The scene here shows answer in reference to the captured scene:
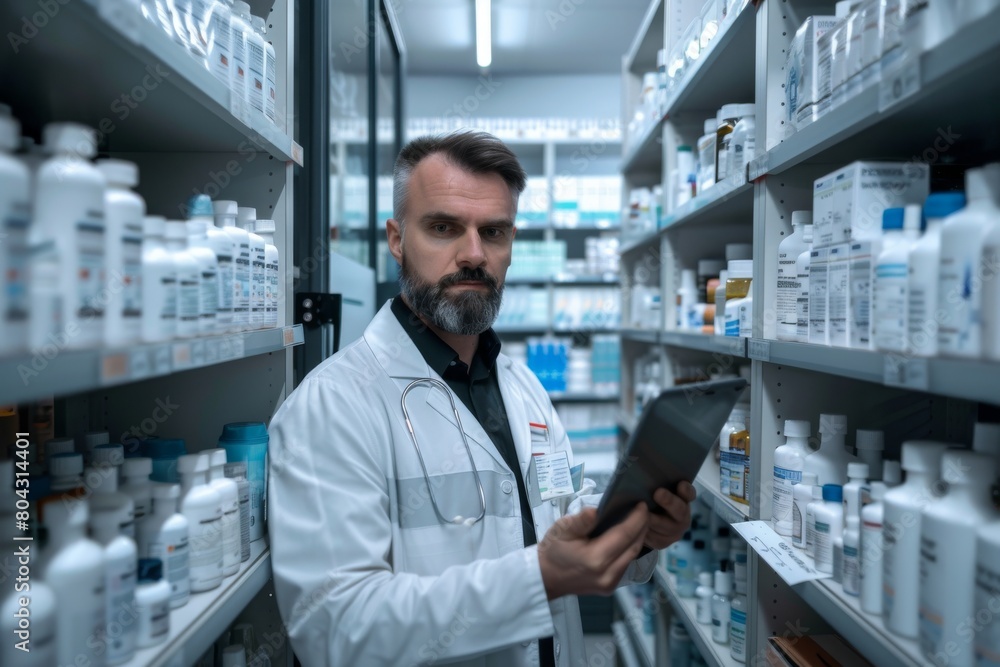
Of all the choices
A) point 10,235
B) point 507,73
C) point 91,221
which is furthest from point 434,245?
point 507,73

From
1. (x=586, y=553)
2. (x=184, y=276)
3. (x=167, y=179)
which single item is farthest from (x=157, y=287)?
(x=586, y=553)

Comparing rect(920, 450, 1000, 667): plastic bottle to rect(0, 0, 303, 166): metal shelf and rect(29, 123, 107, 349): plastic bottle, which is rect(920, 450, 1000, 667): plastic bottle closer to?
rect(29, 123, 107, 349): plastic bottle

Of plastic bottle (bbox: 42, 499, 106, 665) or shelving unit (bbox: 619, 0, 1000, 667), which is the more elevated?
shelving unit (bbox: 619, 0, 1000, 667)

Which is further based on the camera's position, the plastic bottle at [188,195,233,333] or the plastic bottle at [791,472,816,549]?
the plastic bottle at [791,472,816,549]

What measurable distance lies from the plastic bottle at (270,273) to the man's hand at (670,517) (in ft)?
3.05

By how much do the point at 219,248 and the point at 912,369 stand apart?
3.80 ft

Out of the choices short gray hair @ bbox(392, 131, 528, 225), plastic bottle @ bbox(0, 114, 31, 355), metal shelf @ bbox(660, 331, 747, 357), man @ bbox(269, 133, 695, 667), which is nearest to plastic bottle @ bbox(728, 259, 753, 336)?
metal shelf @ bbox(660, 331, 747, 357)

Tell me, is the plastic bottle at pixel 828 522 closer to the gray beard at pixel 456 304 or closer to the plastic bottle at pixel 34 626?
the gray beard at pixel 456 304

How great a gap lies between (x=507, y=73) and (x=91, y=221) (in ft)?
19.6

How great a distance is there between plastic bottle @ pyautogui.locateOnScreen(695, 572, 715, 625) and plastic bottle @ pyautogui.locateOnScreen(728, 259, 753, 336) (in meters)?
0.92

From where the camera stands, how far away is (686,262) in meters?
2.81

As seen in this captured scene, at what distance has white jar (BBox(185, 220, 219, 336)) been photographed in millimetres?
1055

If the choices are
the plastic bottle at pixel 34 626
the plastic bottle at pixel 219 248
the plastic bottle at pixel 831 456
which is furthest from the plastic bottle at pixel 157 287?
the plastic bottle at pixel 831 456

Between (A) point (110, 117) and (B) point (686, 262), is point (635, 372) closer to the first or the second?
(B) point (686, 262)
